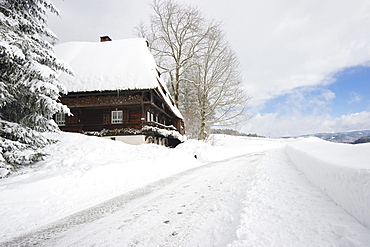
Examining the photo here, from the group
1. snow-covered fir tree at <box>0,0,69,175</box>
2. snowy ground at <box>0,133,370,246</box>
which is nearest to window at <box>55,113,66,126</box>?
snow-covered fir tree at <box>0,0,69,175</box>

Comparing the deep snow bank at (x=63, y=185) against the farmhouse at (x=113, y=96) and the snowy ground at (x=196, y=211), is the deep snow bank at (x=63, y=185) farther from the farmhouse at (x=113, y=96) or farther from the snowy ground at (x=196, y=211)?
the farmhouse at (x=113, y=96)

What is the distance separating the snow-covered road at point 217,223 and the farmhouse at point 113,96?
1302cm

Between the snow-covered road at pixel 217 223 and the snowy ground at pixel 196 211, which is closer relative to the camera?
the snow-covered road at pixel 217 223

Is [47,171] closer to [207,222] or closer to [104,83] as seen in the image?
[207,222]

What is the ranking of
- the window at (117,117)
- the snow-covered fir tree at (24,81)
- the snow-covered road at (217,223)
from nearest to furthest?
the snow-covered road at (217,223), the snow-covered fir tree at (24,81), the window at (117,117)

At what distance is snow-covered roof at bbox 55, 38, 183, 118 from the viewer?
57.3 feet

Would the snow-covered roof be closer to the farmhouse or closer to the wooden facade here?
the farmhouse

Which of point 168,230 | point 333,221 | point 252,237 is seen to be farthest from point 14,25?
point 333,221

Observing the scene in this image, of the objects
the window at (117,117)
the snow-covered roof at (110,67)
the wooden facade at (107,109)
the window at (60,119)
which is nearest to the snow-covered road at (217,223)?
the snow-covered roof at (110,67)

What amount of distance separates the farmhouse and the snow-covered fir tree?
914 centimetres

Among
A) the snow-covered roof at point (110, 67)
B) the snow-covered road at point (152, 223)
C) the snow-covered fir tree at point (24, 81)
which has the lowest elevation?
the snow-covered road at point (152, 223)

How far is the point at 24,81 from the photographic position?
7145mm

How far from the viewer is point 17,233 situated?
364 centimetres

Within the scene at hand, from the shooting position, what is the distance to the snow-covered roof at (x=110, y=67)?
17.5 metres
